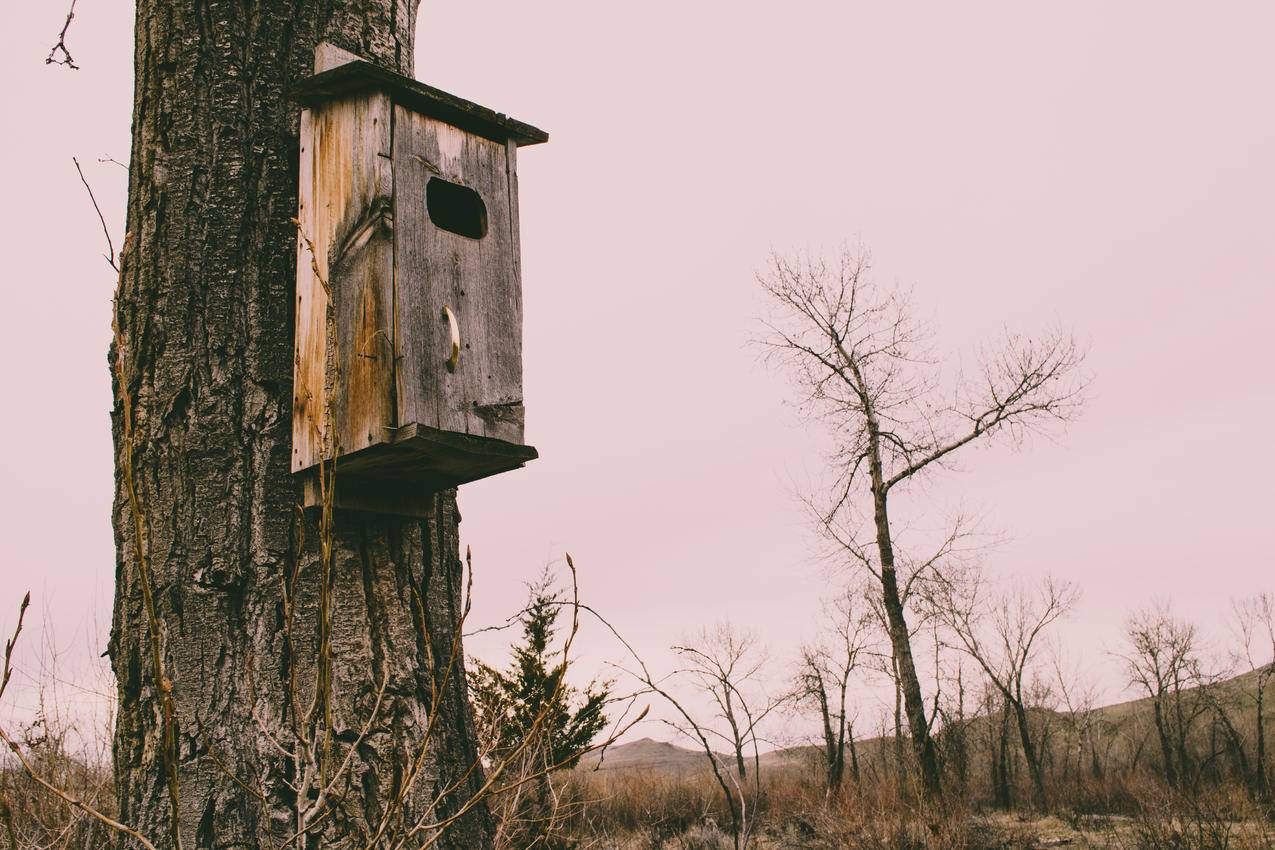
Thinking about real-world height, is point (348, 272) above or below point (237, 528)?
above

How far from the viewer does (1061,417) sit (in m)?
16.0

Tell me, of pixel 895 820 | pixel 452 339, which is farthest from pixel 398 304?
pixel 895 820

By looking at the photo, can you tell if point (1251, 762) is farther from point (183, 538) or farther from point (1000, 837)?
point (183, 538)

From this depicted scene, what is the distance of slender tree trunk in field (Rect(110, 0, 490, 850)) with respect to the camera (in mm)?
1923

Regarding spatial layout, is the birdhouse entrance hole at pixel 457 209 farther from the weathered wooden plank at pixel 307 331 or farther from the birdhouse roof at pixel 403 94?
the weathered wooden plank at pixel 307 331

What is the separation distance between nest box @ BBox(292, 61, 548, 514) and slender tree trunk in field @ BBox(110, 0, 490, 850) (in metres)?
0.09

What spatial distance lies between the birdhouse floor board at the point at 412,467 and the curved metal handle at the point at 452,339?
0.19m

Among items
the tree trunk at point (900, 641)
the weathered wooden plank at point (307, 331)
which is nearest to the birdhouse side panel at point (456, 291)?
the weathered wooden plank at point (307, 331)

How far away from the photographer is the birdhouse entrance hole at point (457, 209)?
8.41ft

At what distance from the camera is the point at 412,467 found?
2.15 m

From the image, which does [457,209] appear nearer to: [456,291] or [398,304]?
[456,291]

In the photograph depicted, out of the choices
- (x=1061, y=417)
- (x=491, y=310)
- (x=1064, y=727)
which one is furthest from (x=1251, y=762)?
(x=491, y=310)

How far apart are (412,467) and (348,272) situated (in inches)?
19.1

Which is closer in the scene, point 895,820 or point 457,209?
point 457,209
